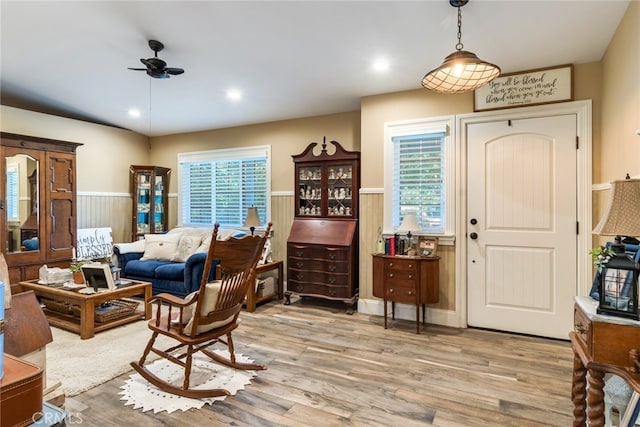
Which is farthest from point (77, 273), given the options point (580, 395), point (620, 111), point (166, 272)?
point (620, 111)

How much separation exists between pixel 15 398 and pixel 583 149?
4.12 meters

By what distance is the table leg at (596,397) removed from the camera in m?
1.52

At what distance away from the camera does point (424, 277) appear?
351 cm

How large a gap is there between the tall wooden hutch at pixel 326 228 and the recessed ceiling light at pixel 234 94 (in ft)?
3.57

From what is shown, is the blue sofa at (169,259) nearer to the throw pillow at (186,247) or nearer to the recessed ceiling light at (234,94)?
the throw pillow at (186,247)

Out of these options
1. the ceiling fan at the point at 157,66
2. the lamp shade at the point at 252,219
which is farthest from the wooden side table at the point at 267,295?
the ceiling fan at the point at 157,66

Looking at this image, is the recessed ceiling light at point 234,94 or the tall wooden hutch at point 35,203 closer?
the tall wooden hutch at point 35,203

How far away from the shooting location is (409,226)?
3.64 meters

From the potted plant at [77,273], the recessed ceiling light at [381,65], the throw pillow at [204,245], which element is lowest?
the potted plant at [77,273]

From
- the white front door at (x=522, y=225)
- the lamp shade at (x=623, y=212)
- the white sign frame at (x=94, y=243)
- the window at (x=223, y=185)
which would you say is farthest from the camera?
the window at (x=223, y=185)

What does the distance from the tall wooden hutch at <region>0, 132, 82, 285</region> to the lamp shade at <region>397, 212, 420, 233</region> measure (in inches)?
181

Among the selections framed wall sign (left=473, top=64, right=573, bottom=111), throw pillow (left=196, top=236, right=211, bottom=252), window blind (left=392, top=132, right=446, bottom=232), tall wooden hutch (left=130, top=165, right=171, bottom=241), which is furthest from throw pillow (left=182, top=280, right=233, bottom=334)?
tall wooden hutch (left=130, top=165, right=171, bottom=241)

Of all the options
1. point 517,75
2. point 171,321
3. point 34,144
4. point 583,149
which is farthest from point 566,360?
point 34,144

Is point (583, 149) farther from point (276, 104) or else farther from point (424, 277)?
point (276, 104)
